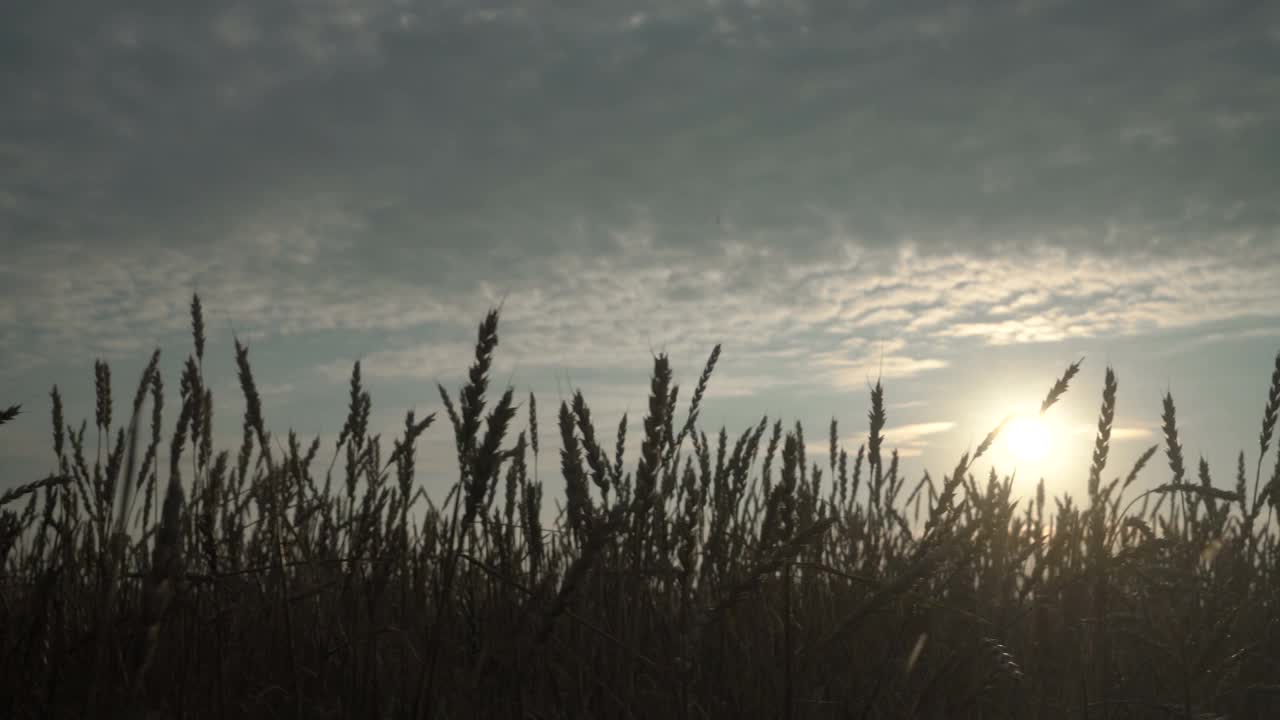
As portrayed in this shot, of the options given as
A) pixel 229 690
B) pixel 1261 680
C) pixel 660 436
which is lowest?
pixel 1261 680

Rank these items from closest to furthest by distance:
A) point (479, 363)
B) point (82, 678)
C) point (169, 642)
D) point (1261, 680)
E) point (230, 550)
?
1. point (479, 363)
2. point (82, 678)
3. point (169, 642)
4. point (230, 550)
5. point (1261, 680)

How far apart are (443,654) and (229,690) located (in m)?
0.76

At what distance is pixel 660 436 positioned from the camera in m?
1.65

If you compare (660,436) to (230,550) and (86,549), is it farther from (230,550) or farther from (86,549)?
(86,549)

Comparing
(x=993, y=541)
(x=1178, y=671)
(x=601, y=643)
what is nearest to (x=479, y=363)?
(x=601, y=643)

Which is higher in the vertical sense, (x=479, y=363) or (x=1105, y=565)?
(x=479, y=363)

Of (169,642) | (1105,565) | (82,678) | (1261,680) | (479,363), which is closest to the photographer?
(479,363)

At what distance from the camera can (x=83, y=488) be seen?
329cm

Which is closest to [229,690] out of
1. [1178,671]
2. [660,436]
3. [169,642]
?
[169,642]

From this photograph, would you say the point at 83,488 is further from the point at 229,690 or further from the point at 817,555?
the point at 817,555

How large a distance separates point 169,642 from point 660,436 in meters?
1.99

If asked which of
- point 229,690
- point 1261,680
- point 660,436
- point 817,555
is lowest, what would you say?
point 1261,680

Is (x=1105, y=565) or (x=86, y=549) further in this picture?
(x=86, y=549)

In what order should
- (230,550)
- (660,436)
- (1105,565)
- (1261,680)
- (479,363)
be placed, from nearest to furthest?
(479,363) < (660,436) < (1105,565) < (230,550) < (1261,680)
